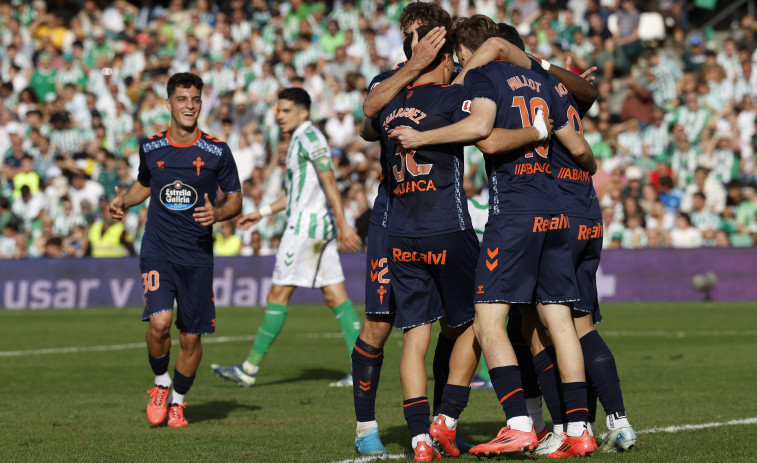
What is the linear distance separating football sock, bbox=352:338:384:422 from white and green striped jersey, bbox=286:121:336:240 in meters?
4.44

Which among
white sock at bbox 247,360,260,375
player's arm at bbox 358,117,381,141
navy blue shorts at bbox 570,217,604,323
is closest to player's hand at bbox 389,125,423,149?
player's arm at bbox 358,117,381,141

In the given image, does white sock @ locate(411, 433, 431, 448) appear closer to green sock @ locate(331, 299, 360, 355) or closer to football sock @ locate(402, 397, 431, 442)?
football sock @ locate(402, 397, 431, 442)

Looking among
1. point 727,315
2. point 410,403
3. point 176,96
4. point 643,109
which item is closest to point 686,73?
point 643,109

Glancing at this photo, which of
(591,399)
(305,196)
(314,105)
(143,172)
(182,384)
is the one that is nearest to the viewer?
(591,399)

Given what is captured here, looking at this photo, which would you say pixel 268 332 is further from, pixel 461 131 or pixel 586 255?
pixel 461 131

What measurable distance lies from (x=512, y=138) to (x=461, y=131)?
0.30 m

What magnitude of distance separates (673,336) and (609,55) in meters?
10.3

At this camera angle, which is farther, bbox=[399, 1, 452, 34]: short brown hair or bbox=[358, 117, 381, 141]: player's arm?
bbox=[358, 117, 381, 141]: player's arm

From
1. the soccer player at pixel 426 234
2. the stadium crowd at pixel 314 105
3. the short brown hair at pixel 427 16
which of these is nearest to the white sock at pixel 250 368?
the soccer player at pixel 426 234

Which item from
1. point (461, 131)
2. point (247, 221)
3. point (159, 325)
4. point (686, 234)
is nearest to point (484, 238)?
point (461, 131)

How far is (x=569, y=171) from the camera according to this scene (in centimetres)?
693

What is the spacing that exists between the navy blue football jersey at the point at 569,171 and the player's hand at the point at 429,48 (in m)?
0.74

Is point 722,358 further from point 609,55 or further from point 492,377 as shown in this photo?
point 609,55

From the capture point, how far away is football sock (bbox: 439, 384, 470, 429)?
6664mm
